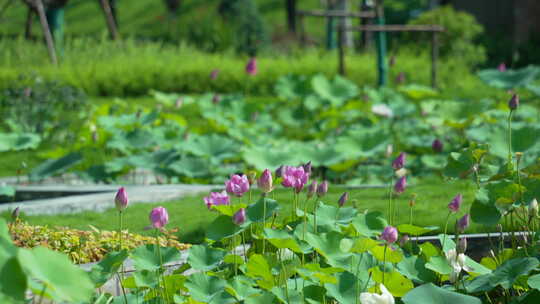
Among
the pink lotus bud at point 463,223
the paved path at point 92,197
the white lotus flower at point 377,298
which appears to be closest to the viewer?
the white lotus flower at point 377,298

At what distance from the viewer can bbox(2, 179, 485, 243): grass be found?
412cm

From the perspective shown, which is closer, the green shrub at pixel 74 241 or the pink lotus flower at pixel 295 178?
the pink lotus flower at pixel 295 178

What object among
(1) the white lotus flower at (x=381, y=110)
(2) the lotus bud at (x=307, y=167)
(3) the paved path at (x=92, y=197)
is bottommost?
(1) the white lotus flower at (x=381, y=110)

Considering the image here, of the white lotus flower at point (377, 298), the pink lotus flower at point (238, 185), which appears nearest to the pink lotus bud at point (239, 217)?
the pink lotus flower at point (238, 185)

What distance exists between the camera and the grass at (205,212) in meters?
4.12

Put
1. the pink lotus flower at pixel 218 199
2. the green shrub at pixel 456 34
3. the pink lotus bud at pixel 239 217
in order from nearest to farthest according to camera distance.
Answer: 1. the pink lotus bud at pixel 239 217
2. the pink lotus flower at pixel 218 199
3. the green shrub at pixel 456 34

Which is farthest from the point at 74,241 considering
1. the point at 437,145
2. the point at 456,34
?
the point at 456,34

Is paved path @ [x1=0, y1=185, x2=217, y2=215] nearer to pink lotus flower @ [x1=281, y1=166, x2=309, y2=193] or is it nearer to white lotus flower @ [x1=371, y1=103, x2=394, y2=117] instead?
pink lotus flower @ [x1=281, y1=166, x2=309, y2=193]

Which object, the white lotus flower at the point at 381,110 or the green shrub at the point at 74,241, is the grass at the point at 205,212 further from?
the white lotus flower at the point at 381,110

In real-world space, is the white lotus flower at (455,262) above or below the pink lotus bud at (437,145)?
above

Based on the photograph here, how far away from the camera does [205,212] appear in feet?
14.7

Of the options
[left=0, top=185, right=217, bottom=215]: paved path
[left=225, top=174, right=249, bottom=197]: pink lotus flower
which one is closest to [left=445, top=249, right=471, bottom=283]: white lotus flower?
[left=225, top=174, right=249, bottom=197]: pink lotus flower

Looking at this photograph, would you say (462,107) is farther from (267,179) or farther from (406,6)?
(406,6)

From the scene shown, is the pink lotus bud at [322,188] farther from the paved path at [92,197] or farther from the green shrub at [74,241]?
the paved path at [92,197]
